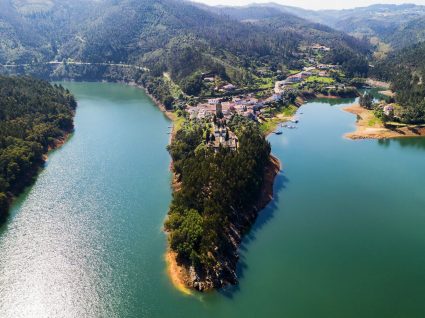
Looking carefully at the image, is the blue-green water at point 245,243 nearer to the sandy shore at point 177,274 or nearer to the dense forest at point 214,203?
the sandy shore at point 177,274

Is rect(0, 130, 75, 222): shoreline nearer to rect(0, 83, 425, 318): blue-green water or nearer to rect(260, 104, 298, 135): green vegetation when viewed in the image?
rect(0, 83, 425, 318): blue-green water

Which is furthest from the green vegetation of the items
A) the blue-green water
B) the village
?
the blue-green water

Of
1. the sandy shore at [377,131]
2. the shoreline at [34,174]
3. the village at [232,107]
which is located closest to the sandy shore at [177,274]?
the village at [232,107]

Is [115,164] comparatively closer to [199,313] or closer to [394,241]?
[199,313]

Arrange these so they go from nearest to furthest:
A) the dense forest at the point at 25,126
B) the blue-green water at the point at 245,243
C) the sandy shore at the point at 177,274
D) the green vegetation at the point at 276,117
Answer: the blue-green water at the point at 245,243 → the sandy shore at the point at 177,274 → the dense forest at the point at 25,126 → the green vegetation at the point at 276,117

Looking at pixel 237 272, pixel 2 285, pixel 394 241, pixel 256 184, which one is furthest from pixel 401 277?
pixel 2 285
